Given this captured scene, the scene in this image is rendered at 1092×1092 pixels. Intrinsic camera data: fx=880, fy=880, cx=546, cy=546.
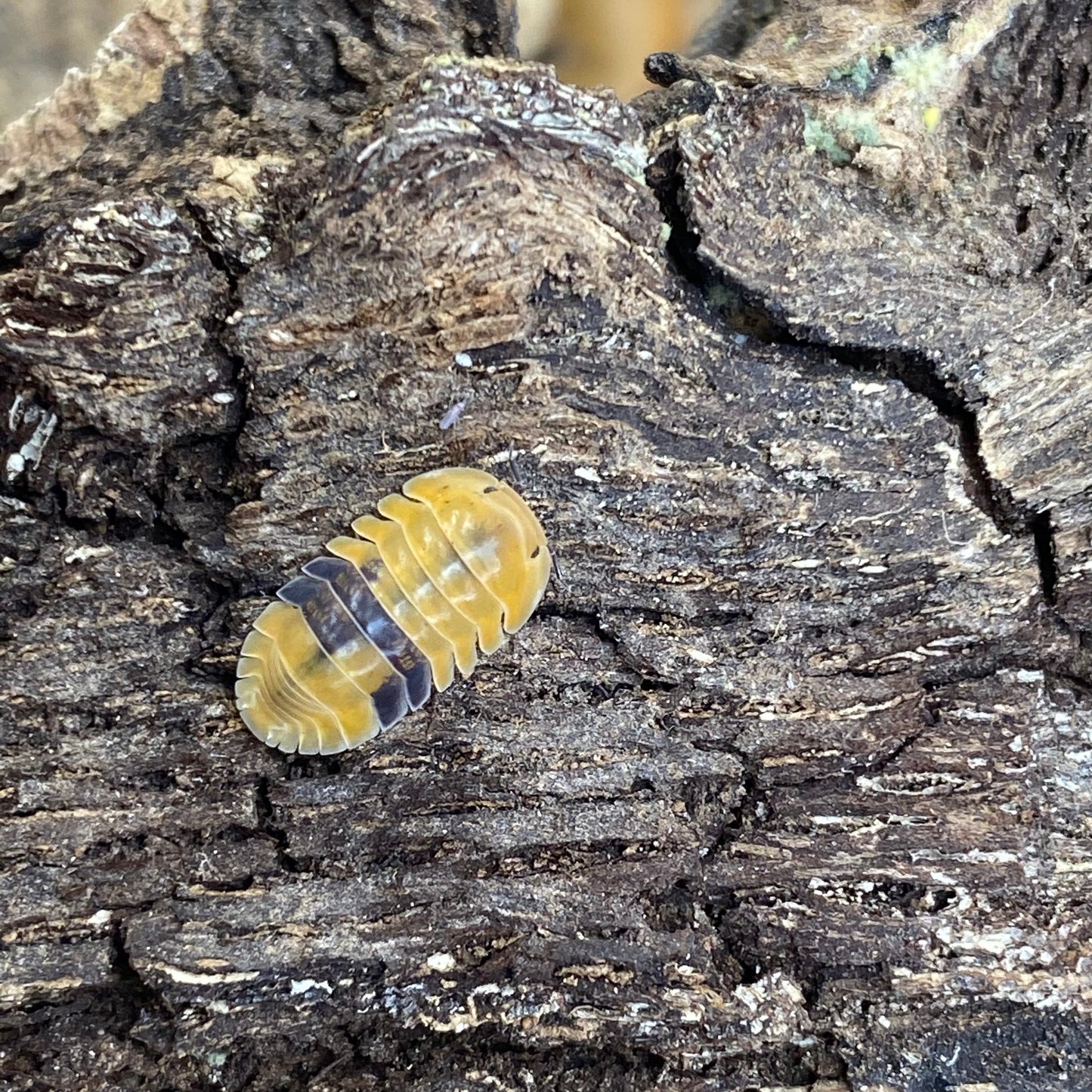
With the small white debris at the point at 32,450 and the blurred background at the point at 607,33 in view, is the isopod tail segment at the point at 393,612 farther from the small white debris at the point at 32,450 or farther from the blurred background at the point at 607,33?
the blurred background at the point at 607,33

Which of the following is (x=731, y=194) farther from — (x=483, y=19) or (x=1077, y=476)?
(x=1077, y=476)

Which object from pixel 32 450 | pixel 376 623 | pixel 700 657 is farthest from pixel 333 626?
pixel 700 657

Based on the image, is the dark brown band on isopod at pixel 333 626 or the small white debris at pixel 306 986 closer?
the small white debris at pixel 306 986

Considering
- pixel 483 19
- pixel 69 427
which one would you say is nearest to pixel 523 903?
pixel 69 427

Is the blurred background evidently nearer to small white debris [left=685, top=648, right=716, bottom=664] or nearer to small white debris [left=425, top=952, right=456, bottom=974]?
small white debris [left=685, top=648, right=716, bottom=664]

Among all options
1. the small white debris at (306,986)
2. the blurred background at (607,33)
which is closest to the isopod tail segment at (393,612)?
the small white debris at (306,986)

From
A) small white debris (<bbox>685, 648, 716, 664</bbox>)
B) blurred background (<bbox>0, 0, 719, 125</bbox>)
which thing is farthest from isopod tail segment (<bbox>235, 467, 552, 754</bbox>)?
blurred background (<bbox>0, 0, 719, 125</bbox>)
